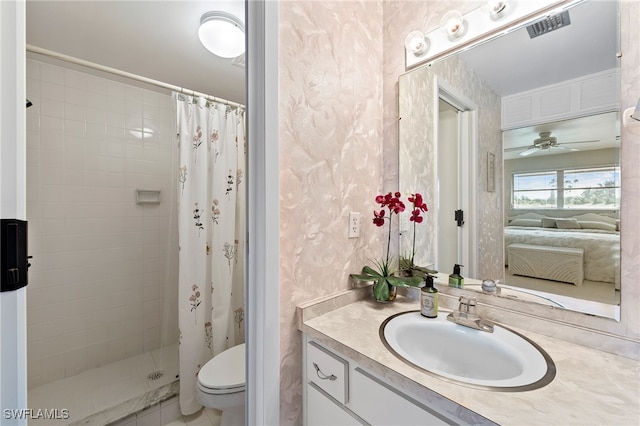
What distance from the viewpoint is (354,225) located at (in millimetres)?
1126

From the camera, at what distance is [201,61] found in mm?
1704

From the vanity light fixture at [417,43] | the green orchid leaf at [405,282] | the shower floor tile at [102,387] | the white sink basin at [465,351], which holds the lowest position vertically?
the shower floor tile at [102,387]

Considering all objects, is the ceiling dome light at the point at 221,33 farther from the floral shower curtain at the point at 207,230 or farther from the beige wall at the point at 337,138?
the beige wall at the point at 337,138

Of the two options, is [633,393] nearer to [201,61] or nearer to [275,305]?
[275,305]

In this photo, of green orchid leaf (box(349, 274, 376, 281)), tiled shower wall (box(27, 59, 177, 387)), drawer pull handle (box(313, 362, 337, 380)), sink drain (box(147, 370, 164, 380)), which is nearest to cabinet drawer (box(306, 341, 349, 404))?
drawer pull handle (box(313, 362, 337, 380))

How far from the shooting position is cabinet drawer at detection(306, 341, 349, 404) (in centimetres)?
77

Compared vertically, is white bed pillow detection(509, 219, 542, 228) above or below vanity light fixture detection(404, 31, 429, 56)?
below

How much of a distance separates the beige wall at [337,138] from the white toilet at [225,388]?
514 mm

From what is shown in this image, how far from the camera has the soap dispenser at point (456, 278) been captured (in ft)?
3.39

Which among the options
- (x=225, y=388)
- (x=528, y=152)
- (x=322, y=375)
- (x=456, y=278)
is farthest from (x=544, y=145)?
(x=225, y=388)

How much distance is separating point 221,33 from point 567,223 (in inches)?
68.2

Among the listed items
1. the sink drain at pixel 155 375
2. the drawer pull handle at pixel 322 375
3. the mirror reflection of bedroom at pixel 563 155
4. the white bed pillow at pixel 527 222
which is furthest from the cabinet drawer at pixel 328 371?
the sink drain at pixel 155 375

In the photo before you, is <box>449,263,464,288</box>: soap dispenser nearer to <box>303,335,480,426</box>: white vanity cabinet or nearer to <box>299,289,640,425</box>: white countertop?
<box>299,289,640,425</box>: white countertop

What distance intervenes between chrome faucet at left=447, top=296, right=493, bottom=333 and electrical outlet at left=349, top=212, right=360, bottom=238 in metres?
A: 0.46
